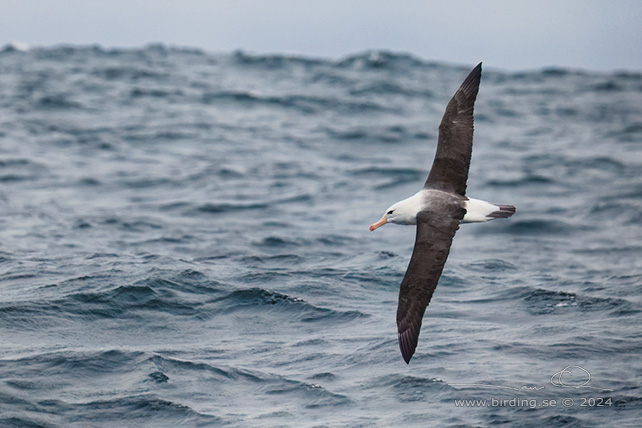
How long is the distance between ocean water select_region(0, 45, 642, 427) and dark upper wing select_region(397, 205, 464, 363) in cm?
65

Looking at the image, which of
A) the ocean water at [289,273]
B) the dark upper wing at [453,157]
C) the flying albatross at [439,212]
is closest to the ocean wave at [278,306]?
the ocean water at [289,273]

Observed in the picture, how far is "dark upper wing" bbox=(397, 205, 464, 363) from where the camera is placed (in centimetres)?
794

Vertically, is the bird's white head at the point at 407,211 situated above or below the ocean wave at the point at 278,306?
above

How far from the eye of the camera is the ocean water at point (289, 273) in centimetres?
797

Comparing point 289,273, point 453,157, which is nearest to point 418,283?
point 453,157

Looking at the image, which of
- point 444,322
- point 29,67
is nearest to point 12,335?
point 444,322

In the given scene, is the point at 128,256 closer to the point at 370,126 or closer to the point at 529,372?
the point at 529,372

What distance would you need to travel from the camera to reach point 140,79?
1401 inches

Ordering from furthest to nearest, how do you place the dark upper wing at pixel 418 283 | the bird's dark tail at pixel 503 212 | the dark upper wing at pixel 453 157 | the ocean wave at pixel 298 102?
the ocean wave at pixel 298 102 → the dark upper wing at pixel 453 157 → the bird's dark tail at pixel 503 212 → the dark upper wing at pixel 418 283

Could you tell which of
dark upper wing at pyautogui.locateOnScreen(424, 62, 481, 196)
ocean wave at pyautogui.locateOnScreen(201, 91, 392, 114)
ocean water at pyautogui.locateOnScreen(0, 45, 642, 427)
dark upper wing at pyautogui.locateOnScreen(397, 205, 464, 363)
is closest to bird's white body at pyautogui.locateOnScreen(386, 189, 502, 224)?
dark upper wing at pyautogui.locateOnScreen(424, 62, 481, 196)

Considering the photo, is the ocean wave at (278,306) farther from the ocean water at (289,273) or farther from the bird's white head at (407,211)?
the bird's white head at (407,211)

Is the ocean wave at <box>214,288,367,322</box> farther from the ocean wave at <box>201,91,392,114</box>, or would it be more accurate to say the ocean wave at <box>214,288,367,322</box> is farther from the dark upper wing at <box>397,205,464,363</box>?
the ocean wave at <box>201,91,392,114</box>

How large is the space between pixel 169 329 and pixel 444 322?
337cm

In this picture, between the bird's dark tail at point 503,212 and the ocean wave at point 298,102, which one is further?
the ocean wave at point 298,102
